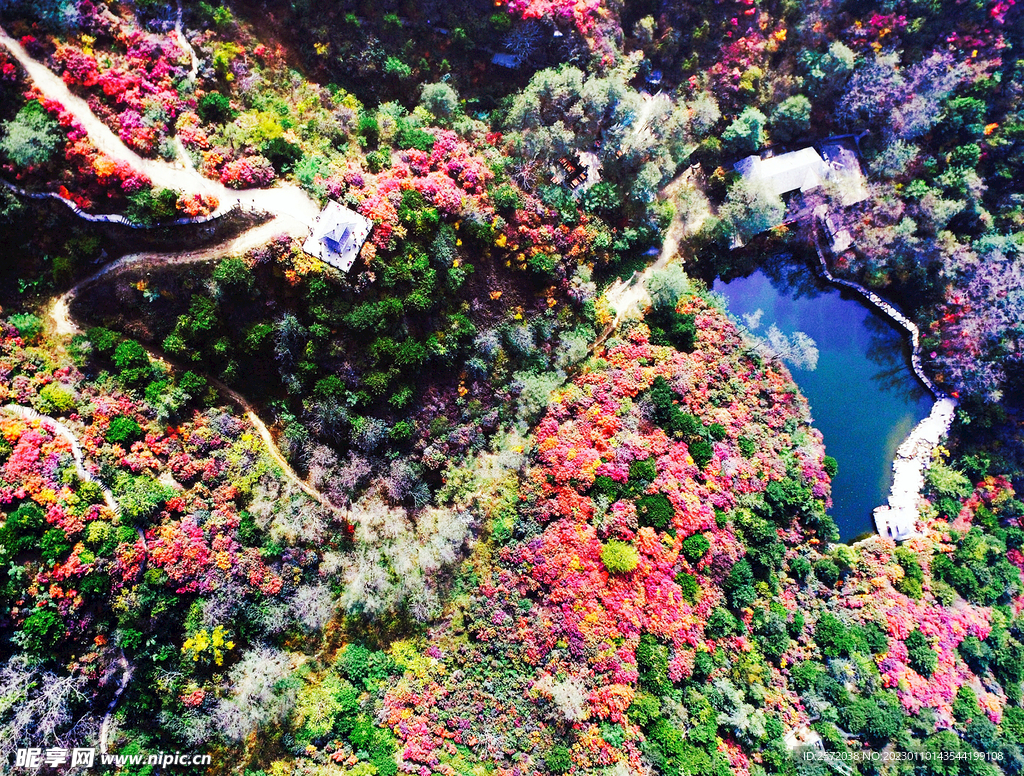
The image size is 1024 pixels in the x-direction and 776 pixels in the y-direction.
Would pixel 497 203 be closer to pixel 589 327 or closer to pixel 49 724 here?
pixel 589 327

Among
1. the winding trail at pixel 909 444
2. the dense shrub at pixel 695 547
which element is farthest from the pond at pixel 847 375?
the dense shrub at pixel 695 547

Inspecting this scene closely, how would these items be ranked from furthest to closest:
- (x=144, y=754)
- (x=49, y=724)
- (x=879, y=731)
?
1. (x=879, y=731)
2. (x=144, y=754)
3. (x=49, y=724)

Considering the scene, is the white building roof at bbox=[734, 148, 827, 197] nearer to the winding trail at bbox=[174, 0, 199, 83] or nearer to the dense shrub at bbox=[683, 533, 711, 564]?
the dense shrub at bbox=[683, 533, 711, 564]

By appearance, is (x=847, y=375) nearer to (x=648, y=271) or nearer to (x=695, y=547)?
(x=648, y=271)

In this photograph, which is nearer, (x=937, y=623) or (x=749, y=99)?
(x=937, y=623)

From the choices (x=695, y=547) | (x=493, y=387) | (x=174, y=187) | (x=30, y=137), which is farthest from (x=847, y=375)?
(x=30, y=137)

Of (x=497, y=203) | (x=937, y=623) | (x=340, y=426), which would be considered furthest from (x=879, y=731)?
(x=497, y=203)

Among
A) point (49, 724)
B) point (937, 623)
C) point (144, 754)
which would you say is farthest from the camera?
point (937, 623)
